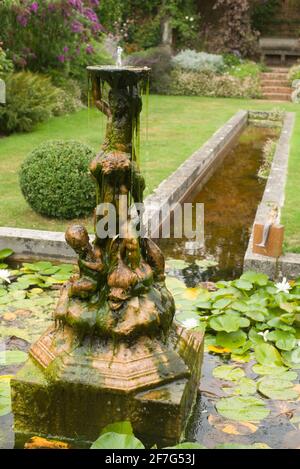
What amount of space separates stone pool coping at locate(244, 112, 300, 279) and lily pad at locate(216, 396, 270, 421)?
6.58 ft

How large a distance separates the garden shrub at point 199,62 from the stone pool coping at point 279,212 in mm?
8829

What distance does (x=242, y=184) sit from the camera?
32.1 feet

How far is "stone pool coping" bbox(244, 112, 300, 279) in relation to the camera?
5594 mm

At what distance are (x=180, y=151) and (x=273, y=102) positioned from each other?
9.02m

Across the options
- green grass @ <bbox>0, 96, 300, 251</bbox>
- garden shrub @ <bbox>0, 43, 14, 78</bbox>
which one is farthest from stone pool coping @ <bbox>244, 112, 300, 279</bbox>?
garden shrub @ <bbox>0, 43, 14, 78</bbox>

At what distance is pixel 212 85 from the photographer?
2034cm

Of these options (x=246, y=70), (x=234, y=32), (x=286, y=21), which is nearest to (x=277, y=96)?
(x=246, y=70)

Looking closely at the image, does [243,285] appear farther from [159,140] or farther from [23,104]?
[23,104]

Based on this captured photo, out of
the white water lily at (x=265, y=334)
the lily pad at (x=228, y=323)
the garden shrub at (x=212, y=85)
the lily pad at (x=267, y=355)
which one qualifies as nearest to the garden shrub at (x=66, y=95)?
the garden shrub at (x=212, y=85)

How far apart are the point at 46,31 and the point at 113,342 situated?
496 inches

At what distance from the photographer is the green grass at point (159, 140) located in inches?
279

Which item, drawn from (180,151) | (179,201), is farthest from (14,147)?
(179,201)

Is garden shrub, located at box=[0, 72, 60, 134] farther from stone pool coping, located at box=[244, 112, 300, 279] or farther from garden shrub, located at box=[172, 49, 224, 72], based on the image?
garden shrub, located at box=[172, 49, 224, 72]
